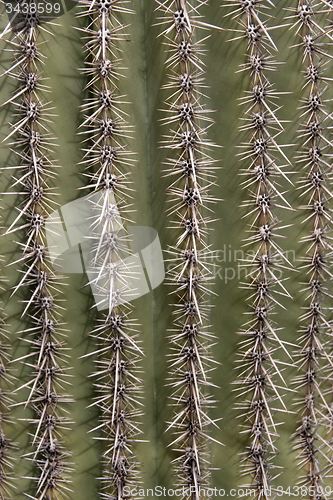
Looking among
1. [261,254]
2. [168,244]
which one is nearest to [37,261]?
[168,244]

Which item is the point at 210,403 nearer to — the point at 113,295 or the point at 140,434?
the point at 140,434

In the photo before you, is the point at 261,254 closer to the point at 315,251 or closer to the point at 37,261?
the point at 315,251

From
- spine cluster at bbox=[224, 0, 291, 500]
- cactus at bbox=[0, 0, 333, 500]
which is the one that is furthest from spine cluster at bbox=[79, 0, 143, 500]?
spine cluster at bbox=[224, 0, 291, 500]

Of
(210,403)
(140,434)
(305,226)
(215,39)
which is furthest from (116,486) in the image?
(215,39)

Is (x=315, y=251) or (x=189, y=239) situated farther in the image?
(x=315, y=251)

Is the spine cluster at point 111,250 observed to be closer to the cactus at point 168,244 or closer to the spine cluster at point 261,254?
the cactus at point 168,244

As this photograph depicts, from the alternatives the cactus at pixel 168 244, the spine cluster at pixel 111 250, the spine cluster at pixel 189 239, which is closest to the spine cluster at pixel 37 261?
the cactus at pixel 168 244
